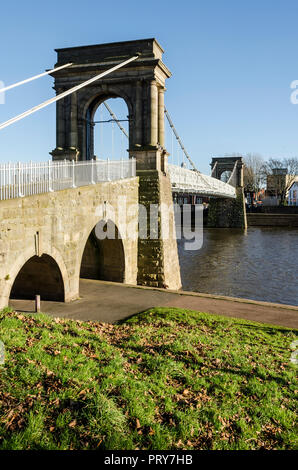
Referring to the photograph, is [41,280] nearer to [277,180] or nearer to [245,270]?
[245,270]

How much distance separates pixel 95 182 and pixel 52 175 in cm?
298

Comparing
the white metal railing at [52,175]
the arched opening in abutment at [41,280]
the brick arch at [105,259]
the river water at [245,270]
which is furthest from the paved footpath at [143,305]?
the river water at [245,270]

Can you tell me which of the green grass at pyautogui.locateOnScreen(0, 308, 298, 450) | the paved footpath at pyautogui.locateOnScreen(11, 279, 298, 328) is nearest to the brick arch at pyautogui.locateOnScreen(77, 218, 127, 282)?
the paved footpath at pyautogui.locateOnScreen(11, 279, 298, 328)

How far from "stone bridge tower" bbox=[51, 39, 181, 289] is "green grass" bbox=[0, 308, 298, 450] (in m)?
9.34

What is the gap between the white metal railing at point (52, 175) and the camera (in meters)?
9.75

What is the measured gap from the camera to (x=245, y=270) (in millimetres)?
25750

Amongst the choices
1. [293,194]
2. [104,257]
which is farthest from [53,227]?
[293,194]

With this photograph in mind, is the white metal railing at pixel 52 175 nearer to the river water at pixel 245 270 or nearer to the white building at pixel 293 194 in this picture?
the river water at pixel 245 270

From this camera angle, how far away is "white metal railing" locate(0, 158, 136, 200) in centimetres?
975

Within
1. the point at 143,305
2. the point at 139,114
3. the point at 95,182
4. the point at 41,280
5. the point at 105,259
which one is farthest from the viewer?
the point at 139,114

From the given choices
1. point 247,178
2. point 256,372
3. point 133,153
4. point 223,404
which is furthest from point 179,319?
point 247,178

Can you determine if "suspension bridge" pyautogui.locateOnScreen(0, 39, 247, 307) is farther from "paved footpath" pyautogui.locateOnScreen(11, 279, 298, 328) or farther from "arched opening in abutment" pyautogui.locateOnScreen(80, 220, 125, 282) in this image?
"paved footpath" pyautogui.locateOnScreen(11, 279, 298, 328)

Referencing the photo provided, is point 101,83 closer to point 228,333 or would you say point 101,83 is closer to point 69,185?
point 69,185

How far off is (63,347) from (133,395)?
1.97 metres
